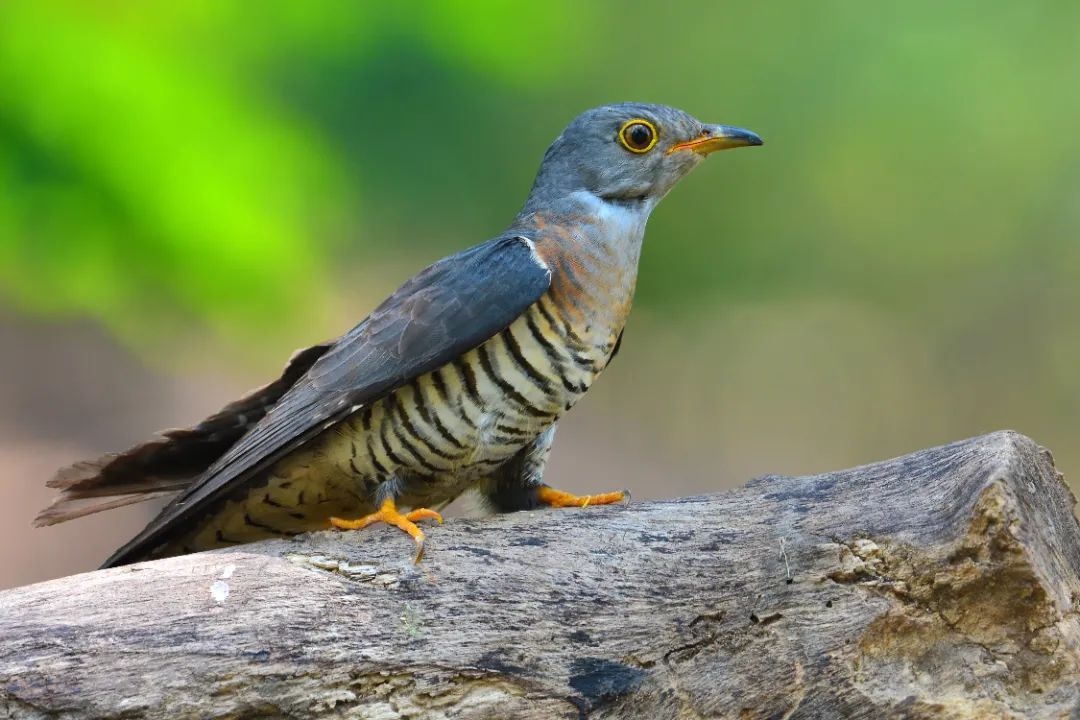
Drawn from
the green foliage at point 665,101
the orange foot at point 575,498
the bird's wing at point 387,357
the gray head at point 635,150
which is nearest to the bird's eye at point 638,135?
the gray head at point 635,150

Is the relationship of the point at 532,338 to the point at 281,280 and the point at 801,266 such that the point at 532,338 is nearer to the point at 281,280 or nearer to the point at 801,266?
the point at 281,280

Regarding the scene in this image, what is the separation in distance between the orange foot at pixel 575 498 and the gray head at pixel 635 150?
0.73 m

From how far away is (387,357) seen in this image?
234cm

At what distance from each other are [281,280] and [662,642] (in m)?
2.32

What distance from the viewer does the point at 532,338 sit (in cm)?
233

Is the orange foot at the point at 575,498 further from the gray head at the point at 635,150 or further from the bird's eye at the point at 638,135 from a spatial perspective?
the bird's eye at the point at 638,135

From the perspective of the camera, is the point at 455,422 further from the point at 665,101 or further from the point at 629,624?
the point at 665,101

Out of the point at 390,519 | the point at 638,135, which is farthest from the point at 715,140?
the point at 390,519

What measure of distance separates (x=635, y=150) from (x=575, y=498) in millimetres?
872

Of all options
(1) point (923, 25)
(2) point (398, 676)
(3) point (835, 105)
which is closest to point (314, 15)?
(3) point (835, 105)

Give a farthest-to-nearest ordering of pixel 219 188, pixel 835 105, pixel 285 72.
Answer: pixel 835 105 → pixel 285 72 → pixel 219 188

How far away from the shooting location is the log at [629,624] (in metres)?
1.81

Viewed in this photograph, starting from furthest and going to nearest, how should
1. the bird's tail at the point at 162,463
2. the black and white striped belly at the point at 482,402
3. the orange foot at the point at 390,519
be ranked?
the bird's tail at the point at 162,463 < the black and white striped belly at the point at 482,402 < the orange foot at the point at 390,519

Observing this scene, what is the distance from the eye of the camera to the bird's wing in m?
2.29
